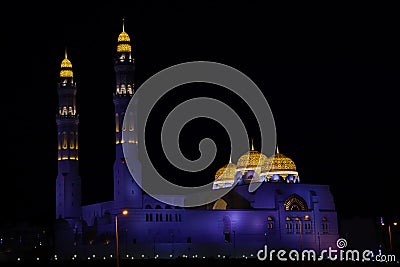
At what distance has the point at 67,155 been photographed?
109938 mm

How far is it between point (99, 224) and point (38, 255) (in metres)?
7.49

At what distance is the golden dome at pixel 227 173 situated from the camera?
126625 millimetres

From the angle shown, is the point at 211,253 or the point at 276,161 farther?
the point at 276,161

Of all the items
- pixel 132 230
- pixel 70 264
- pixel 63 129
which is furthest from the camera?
pixel 63 129

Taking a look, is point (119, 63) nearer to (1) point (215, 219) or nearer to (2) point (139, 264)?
(1) point (215, 219)

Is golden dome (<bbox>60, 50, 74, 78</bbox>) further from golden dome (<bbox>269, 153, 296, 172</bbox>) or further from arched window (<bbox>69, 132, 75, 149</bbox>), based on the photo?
golden dome (<bbox>269, 153, 296, 172</bbox>)

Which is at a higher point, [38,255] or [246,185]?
[246,185]

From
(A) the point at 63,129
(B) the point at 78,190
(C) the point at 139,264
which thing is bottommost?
(C) the point at 139,264

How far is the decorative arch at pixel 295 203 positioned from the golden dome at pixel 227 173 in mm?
9387

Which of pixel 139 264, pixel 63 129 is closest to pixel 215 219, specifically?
pixel 63 129

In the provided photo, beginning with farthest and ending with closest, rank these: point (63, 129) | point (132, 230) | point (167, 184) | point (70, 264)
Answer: point (167, 184) → point (63, 129) → point (132, 230) → point (70, 264)

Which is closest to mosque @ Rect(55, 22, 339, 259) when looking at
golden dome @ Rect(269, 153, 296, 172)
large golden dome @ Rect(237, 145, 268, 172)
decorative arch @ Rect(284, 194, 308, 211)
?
decorative arch @ Rect(284, 194, 308, 211)

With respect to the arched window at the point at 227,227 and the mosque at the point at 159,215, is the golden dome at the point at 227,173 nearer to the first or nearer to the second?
the mosque at the point at 159,215

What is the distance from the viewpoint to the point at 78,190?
111 meters
